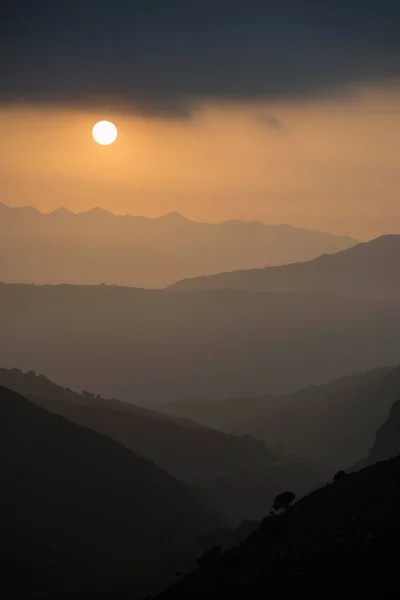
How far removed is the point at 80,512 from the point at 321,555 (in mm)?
41233

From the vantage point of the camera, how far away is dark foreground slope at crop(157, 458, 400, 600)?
111 ft

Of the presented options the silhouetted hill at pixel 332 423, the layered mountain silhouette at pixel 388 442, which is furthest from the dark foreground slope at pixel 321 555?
the silhouetted hill at pixel 332 423

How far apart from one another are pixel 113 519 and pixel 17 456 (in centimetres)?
1181

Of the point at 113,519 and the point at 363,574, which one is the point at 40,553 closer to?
the point at 113,519

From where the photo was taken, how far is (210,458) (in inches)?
4579

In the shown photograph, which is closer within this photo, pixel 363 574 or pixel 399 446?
pixel 363 574

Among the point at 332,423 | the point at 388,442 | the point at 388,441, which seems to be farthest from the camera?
the point at 332,423

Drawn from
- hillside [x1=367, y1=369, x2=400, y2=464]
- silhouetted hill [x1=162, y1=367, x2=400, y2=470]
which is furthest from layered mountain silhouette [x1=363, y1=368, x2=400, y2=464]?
silhouetted hill [x1=162, y1=367, x2=400, y2=470]

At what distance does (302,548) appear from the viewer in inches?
1527

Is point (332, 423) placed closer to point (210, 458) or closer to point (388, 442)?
point (210, 458)

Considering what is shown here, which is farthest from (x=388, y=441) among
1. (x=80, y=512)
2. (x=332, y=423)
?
(x=332, y=423)

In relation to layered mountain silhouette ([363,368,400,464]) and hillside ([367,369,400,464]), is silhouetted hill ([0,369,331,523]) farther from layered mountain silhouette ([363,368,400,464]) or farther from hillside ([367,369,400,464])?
hillside ([367,369,400,464])

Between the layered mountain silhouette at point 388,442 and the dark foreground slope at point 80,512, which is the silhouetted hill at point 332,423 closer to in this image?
the layered mountain silhouette at point 388,442

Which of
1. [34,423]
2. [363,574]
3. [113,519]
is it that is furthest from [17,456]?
[363,574]
